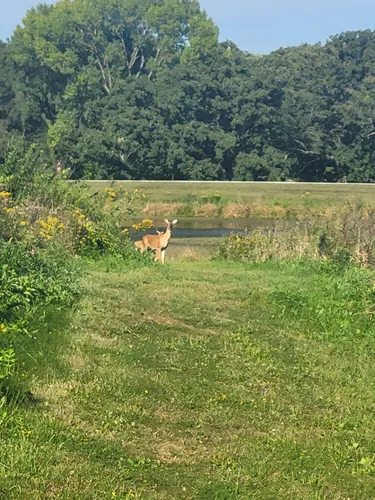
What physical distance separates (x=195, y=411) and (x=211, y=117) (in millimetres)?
55366

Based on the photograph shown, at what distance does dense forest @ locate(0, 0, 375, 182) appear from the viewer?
184ft

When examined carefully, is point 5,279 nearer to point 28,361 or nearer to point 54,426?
point 28,361

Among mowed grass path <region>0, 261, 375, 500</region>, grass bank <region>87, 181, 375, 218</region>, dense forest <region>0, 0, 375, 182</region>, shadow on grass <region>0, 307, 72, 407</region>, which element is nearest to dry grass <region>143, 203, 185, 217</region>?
grass bank <region>87, 181, 375, 218</region>

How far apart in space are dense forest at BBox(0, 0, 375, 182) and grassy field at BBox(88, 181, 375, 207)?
8.08 meters

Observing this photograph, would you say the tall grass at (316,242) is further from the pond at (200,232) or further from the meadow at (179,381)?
the pond at (200,232)

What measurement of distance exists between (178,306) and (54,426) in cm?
511

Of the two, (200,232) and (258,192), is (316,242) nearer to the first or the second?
(200,232)

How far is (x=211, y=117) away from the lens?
6022 centimetres

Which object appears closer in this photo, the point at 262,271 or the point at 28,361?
the point at 28,361

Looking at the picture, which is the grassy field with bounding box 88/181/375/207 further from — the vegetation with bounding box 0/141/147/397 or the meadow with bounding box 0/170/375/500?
the meadow with bounding box 0/170/375/500

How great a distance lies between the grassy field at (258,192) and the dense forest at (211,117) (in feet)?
26.5

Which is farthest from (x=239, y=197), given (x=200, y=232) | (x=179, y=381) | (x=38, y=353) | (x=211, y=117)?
(x=179, y=381)

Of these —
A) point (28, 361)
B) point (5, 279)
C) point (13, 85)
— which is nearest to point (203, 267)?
point (5, 279)

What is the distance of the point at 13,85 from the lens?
63.0m
